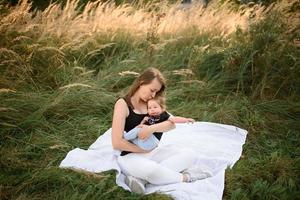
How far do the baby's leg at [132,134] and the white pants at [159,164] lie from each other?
17cm

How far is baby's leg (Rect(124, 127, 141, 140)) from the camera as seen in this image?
11.4 ft

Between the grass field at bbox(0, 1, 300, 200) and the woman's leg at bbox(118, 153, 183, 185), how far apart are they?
18 cm

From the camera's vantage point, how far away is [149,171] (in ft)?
11.2

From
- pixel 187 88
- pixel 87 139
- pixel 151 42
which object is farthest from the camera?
pixel 151 42

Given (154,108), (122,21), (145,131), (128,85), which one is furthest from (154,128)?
(122,21)

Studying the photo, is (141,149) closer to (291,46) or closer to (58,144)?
(58,144)

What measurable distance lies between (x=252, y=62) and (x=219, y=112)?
3.00 ft

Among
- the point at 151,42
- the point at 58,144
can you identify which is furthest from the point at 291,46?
the point at 58,144

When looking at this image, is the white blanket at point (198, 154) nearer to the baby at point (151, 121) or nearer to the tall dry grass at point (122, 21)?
the baby at point (151, 121)

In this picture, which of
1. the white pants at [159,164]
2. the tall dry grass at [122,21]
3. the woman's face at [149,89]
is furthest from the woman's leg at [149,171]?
the tall dry grass at [122,21]

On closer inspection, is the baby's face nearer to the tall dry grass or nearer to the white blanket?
the white blanket

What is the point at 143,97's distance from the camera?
3.63 m

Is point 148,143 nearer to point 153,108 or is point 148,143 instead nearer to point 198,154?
point 153,108

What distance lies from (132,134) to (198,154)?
2.97 ft
